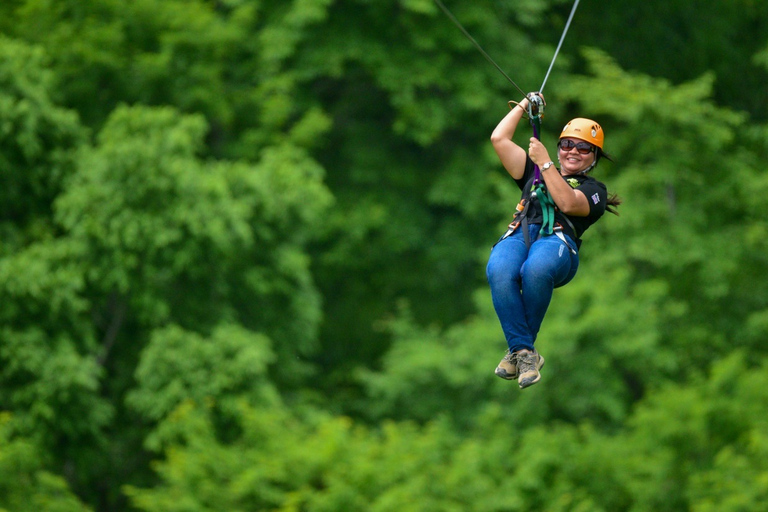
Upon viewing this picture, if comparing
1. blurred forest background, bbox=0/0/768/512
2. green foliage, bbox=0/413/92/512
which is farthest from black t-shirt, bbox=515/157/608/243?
green foliage, bbox=0/413/92/512

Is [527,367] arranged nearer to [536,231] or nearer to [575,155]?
[536,231]

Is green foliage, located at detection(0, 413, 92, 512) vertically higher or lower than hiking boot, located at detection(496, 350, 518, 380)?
higher

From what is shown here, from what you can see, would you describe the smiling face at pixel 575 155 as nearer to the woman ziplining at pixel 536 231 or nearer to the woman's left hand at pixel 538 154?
the woman ziplining at pixel 536 231

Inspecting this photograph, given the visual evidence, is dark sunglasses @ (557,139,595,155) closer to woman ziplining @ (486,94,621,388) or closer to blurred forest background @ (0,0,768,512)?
woman ziplining @ (486,94,621,388)

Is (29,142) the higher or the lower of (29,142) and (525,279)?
the higher

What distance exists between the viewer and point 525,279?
552 cm

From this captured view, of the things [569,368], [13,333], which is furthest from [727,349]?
[13,333]

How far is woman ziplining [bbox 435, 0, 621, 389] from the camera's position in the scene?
5.46 meters

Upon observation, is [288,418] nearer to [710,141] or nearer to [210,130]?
[210,130]

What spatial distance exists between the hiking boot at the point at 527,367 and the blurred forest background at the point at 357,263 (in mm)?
7542

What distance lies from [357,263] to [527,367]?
14613mm

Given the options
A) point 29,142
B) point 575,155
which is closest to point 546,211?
point 575,155

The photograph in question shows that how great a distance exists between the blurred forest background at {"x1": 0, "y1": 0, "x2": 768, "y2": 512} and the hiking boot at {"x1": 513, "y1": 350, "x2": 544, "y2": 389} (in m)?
7.54

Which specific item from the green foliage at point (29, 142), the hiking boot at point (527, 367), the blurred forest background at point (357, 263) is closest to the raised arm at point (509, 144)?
the hiking boot at point (527, 367)
